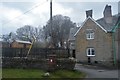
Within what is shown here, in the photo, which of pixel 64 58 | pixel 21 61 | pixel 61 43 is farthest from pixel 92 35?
pixel 61 43

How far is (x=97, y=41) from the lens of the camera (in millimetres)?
37250

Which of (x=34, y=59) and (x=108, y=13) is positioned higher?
(x=108, y=13)

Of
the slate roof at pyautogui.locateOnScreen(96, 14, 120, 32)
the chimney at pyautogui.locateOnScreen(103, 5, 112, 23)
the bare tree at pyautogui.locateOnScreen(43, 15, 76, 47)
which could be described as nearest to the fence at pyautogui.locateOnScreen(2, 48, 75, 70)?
the slate roof at pyautogui.locateOnScreen(96, 14, 120, 32)

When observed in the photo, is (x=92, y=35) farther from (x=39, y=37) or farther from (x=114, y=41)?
(x=39, y=37)

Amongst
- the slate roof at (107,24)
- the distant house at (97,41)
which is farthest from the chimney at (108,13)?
the slate roof at (107,24)

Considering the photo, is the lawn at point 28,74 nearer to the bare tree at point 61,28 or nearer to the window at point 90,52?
the window at point 90,52

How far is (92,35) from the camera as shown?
38000mm

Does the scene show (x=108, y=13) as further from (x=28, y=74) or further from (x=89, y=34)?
(x=28, y=74)

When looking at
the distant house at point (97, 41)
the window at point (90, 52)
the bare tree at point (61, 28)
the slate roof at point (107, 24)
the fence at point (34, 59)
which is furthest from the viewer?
the bare tree at point (61, 28)

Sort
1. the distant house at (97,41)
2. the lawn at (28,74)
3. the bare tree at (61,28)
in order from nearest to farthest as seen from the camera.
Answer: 1. the lawn at (28,74)
2. the distant house at (97,41)
3. the bare tree at (61,28)

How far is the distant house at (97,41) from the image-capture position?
117ft

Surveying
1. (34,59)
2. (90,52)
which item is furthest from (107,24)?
(34,59)

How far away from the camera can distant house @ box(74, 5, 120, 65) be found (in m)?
35.8

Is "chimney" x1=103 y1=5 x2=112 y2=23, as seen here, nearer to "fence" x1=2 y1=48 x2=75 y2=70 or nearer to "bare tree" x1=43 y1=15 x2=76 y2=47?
"fence" x1=2 y1=48 x2=75 y2=70
